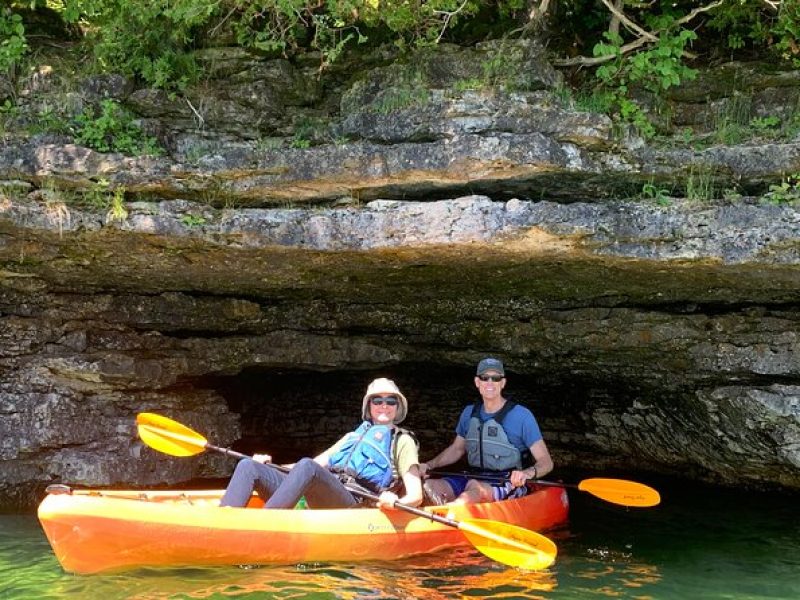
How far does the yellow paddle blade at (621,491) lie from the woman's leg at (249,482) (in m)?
2.56

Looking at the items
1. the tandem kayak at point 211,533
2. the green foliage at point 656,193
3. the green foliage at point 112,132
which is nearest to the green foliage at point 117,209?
the green foliage at point 112,132

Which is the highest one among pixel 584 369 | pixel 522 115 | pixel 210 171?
pixel 522 115

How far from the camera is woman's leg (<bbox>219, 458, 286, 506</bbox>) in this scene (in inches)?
201

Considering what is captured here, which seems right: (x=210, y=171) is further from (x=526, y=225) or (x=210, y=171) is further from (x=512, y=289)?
(x=512, y=289)

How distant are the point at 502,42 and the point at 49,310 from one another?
4622 mm

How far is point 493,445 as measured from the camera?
649 cm

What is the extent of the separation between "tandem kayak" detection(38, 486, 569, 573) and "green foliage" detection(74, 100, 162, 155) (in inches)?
97.4

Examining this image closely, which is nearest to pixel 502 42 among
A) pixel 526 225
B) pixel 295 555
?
pixel 526 225

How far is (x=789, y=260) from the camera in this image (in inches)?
218

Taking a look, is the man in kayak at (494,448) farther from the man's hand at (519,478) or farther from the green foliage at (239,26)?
the green foliage at (239,26)

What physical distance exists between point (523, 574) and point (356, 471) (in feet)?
4.29

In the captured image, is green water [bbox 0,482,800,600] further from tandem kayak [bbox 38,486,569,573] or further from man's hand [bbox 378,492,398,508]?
man's hand [bbox 378,492,398,508]

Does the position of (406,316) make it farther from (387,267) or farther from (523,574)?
(523,574)

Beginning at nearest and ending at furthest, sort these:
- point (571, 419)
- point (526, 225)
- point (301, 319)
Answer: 1. point (526, 225)
2. point (301, 319)
3. point (571, 419)
